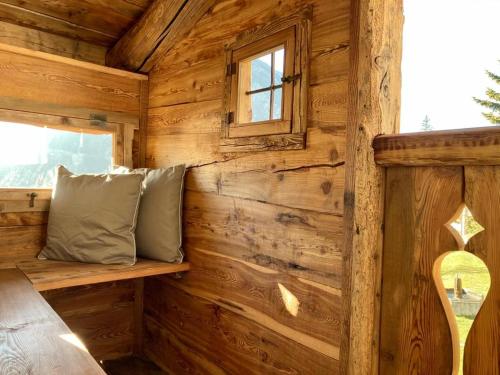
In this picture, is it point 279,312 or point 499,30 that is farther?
point 279,312

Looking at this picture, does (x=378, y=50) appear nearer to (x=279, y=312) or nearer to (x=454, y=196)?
(x=454, y=196)

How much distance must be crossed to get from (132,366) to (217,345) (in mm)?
778

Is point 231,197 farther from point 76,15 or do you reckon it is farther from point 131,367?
point 76,15

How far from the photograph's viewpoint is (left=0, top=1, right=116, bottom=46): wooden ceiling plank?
217cm

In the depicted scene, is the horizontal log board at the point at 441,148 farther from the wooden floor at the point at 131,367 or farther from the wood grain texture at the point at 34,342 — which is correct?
the wooden floor at the point at 131,367

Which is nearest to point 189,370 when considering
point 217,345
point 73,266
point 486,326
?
point 217,345

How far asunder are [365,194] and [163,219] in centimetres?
122

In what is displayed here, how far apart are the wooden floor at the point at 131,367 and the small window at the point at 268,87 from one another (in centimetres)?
146

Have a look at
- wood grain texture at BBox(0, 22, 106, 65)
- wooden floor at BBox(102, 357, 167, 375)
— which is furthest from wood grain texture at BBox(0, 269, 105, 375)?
wood grain texture at BBox(0, 22, 106, 65)

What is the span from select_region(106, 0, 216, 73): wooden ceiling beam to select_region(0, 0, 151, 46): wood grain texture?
0.07 meters

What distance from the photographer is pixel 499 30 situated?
1.21m

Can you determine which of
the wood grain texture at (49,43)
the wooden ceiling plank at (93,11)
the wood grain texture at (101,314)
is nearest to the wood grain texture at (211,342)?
the wood grain texture at (101,314)

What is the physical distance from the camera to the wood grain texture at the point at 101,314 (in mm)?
2324

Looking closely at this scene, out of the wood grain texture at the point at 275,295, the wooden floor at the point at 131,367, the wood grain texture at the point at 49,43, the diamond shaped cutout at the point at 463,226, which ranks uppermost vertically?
the wood grain texture at the point at 49,43
